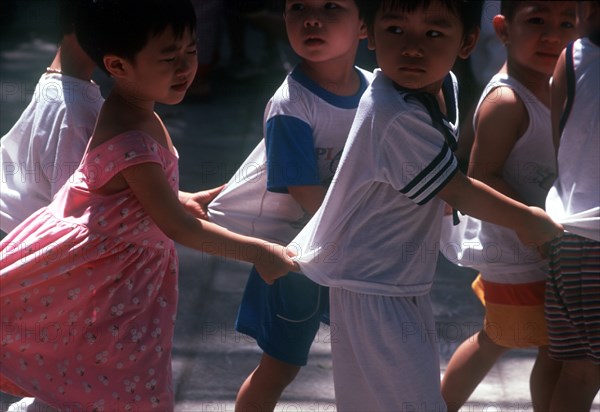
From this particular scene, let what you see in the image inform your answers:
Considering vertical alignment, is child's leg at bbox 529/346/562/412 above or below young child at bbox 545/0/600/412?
below

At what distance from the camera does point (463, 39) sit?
2641mm

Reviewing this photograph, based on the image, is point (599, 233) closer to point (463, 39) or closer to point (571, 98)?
point (571, 98)

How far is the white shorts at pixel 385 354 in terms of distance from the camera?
2.56 metres

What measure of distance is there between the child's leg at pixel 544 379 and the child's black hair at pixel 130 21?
4.75 ft

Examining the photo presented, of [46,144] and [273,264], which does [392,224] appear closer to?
[273,264]

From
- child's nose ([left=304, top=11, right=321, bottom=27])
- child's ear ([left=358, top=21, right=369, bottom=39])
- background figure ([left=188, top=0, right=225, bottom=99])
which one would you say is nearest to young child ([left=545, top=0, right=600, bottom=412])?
child's ear ([left=358, top=21, right=369, bottom=39])

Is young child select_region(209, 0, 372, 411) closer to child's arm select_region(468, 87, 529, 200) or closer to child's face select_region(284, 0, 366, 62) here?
child's face select_region(284, 0, 366, 62)

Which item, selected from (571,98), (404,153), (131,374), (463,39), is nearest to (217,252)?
(131,374)

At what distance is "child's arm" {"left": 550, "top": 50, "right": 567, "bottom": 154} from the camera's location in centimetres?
271

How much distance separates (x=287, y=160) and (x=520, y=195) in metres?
0.68

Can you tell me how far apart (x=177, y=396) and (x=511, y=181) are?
4.86ft

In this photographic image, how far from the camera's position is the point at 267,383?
3068 millimetres

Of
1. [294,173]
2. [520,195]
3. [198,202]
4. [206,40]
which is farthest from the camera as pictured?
[206,40]

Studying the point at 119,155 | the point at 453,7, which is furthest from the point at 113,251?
the point at 453,7
